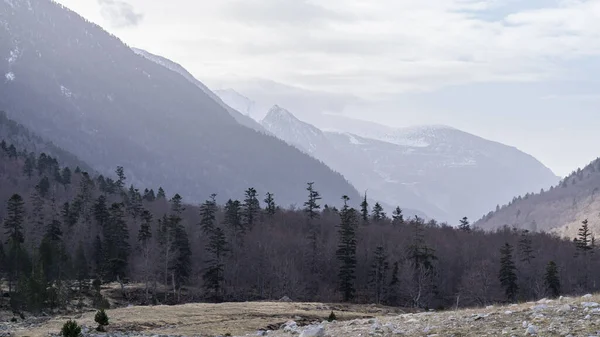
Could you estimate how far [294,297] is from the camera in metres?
115

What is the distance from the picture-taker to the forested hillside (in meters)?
104

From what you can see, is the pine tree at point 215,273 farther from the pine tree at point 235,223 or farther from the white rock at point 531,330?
the white rock at point 531,330

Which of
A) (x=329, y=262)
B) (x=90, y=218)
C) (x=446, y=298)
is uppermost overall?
(x=90, y=218)

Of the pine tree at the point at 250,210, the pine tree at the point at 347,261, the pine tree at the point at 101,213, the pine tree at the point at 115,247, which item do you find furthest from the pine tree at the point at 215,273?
the pine tree at the point at 101,213

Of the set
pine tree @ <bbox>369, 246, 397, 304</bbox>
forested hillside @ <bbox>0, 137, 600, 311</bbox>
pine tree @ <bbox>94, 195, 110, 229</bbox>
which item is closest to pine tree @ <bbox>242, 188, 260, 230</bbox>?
forested hillside @ <bbox>0, 137, 600, 311</bbox>

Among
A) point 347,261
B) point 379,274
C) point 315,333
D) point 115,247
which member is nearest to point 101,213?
point 115,247

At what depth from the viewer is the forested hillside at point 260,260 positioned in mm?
104438

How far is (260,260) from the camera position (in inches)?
5192

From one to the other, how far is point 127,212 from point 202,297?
55.6m

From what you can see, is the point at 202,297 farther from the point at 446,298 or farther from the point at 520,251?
the point at 520,251

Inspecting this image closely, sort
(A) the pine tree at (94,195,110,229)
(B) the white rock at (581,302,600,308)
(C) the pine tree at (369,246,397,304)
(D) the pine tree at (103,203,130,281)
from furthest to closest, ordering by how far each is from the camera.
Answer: (A) the pine tree at (94,195,110,229) → (C) the pine tree at (369,246,397,304) → (D) the pine tree at (103,203,130,281) → (B) the white rock at (581,302,600,308)

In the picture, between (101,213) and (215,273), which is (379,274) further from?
(101,213)

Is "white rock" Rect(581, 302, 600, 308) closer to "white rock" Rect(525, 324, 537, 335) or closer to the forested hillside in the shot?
"white rock" Rect(525, 324, 537, 335)

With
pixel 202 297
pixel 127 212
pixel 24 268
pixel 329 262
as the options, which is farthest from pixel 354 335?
pixel 127 212
